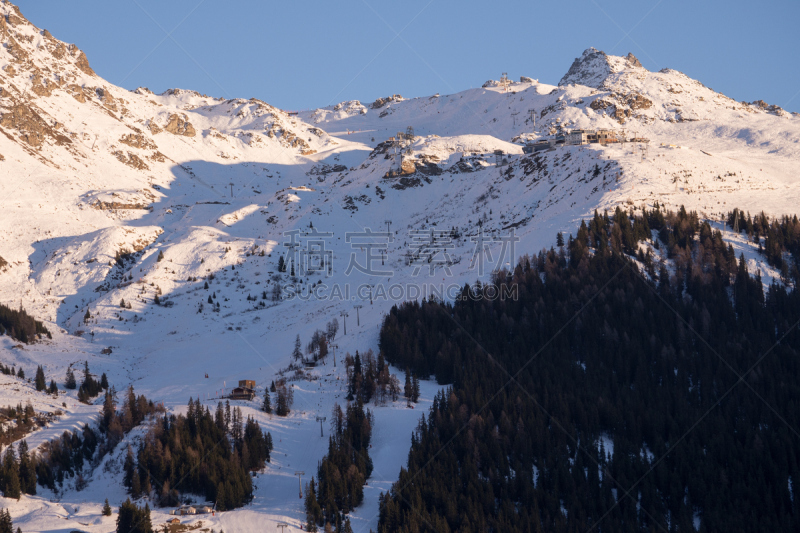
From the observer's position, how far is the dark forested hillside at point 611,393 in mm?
60156

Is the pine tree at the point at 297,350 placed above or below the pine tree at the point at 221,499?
above

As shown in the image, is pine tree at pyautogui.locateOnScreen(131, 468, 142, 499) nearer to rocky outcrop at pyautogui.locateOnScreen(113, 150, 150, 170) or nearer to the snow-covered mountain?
the snow-covered mountain

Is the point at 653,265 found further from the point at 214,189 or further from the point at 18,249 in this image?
the point at 214,189

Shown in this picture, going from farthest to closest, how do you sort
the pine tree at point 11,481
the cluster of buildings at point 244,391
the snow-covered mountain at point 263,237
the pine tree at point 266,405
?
the cluster of buildings at point 244,391, the snow-covered mountain at point 263,237, the pine tree at point 266,405, the pine tree at point 11,481

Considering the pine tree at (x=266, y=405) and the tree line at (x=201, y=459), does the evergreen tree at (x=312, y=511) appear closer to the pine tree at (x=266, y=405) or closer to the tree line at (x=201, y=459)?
the tree line at (x=201, y=459)

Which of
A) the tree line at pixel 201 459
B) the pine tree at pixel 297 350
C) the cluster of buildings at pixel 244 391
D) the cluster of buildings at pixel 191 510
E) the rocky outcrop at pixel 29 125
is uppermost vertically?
the rocky outcrop at pixel 29 125

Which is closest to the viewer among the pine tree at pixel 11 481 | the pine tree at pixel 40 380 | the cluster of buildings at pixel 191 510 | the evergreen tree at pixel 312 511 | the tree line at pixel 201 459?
the evergreen tree at pixel 312 511

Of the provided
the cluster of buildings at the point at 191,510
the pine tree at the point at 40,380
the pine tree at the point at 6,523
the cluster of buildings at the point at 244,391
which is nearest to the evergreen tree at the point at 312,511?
the cluster of buildings at the point at 191,510

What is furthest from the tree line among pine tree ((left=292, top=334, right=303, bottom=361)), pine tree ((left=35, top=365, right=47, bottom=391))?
pine tree ((left=35, top=365, right=47, bottom=391))

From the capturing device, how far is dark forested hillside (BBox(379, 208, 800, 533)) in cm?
6016

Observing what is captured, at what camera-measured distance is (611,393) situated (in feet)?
246

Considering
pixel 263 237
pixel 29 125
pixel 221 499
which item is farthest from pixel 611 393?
pixel 29 125

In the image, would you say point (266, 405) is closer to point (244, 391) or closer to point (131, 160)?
point (244, 391)

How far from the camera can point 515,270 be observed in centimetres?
9512
